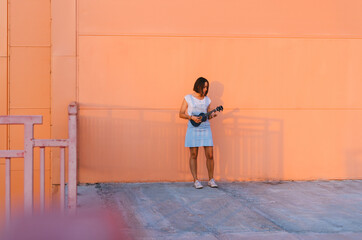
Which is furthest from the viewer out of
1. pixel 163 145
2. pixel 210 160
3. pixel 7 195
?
pixel 163 145

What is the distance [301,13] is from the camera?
720 cm

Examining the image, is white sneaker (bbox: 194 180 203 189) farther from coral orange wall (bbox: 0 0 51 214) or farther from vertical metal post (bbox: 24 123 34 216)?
vertical metal post (bbox: 24 123 34 216)

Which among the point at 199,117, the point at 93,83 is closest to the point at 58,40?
the point at 93,83

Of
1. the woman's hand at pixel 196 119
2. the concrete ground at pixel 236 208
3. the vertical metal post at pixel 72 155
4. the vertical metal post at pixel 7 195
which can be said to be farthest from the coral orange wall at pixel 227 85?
the vertical metal post at pixel 7 195

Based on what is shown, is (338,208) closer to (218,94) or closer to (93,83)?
(218,94)

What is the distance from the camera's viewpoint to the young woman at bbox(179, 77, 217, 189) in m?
6.41

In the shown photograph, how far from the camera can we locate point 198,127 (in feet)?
21.2

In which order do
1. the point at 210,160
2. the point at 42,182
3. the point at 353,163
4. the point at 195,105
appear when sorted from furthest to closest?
1. the point at 353,163
2. the point at 210,160
3. the point at 195,105
4. the point at 42,182

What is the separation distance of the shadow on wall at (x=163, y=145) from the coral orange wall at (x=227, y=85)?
2 cm

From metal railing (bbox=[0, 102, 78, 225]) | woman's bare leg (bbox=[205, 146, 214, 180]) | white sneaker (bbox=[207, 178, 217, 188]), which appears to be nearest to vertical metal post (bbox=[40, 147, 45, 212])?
metal railing (bbox=[0, 102, 78, 225])

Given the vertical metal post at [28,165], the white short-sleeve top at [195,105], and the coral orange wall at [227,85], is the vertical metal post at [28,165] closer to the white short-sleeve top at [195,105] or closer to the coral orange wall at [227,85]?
the coral orange wall at [227,85]

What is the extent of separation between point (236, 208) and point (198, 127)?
1607mm

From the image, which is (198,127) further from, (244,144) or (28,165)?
(28,165)

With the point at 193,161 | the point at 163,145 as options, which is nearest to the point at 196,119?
the point at 193,161
